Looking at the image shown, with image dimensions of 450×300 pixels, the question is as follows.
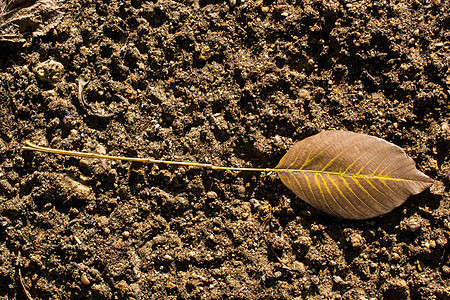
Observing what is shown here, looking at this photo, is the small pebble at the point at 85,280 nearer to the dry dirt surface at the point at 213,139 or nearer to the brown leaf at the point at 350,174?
the dry dirt surface at the point at 213,139

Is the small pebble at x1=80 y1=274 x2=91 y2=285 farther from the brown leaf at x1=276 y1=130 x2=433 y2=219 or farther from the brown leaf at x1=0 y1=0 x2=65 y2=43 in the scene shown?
the brown leaf at x1=0 y1=0 x2=65 y2=43

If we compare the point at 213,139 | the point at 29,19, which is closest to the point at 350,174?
the point at 213,139

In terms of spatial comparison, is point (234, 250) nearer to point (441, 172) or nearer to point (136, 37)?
point (441, 172)

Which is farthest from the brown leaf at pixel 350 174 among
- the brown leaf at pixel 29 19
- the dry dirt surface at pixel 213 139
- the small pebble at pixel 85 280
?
the brown leaf at pixel 29 19

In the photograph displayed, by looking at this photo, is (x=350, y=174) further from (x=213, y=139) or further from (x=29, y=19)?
(x=29, y=19)

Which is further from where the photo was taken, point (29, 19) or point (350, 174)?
point (29, 19)

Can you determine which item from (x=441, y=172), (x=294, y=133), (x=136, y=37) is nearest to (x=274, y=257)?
(x=294, y=133)
